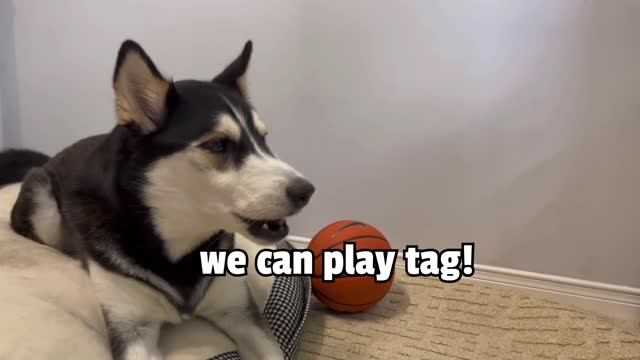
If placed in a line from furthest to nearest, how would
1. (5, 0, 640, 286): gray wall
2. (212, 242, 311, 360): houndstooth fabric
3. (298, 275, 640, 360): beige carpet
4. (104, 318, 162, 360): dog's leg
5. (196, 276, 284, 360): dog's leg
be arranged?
(5, 0, 640, 286): gray wall → (298, 275, 640, 360): beige carpet → (212, 242, 311, 360): houndstooth fabric → (196, 276, 284, 360): dog's leg → (104, 318, 162, 360): dog's leg

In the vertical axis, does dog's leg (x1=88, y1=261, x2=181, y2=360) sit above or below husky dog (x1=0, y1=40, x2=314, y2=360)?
below

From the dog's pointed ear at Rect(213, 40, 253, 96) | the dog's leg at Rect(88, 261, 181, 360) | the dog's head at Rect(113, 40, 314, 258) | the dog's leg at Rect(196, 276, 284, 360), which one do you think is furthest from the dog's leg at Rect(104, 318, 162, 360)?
the dog's pointed ear at Rect(213, 40, 253, 96)

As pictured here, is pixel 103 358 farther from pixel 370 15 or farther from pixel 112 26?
pixel 112 26

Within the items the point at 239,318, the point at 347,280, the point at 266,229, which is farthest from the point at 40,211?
the point at 347,280

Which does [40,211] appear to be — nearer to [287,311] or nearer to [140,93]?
[140,93]

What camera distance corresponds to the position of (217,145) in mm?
1090

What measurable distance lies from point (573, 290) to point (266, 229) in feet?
5.03

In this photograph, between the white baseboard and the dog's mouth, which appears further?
the white baseboard

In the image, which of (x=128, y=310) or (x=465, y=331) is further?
(x=465, y=331)

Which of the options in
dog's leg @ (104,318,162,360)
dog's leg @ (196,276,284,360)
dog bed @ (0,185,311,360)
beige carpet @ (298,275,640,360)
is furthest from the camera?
beige carpet @ (298,275,640,360)

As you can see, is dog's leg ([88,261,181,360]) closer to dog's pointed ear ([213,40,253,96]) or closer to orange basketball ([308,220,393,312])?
dog's pointed ear ([213,40,253,96])

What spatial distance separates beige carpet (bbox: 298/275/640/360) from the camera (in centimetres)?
163

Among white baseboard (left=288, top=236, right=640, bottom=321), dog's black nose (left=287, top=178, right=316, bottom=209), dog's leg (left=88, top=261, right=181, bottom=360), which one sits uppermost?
dog's black nose (left=287, top=178, right=316, bottom=209)

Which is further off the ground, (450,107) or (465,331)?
(450,107)
